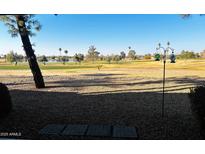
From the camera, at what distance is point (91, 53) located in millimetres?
8547

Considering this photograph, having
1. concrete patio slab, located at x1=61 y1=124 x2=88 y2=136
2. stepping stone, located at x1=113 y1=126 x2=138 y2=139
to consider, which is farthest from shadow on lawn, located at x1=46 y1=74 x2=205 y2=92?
concrete patio slab, located at x1=61 y1=124 x2=88 y2=136

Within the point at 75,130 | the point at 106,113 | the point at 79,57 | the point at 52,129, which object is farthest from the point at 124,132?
the point at 79,57

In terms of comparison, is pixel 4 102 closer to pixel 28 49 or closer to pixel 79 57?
pixel 79 57

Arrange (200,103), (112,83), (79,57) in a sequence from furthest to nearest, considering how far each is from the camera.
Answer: (112,83) → (79,57) → (200,103)

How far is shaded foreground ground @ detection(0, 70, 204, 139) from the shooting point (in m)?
6.45

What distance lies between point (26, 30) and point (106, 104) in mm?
3840

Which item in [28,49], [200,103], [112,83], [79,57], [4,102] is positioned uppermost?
[28,49]

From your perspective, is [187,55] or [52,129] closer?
[52,129]

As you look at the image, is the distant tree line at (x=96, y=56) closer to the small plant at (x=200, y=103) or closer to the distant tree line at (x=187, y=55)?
the distant tree line at (x=187, y=55)

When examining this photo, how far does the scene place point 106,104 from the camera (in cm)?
929

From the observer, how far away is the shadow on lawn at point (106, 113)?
6230mm
